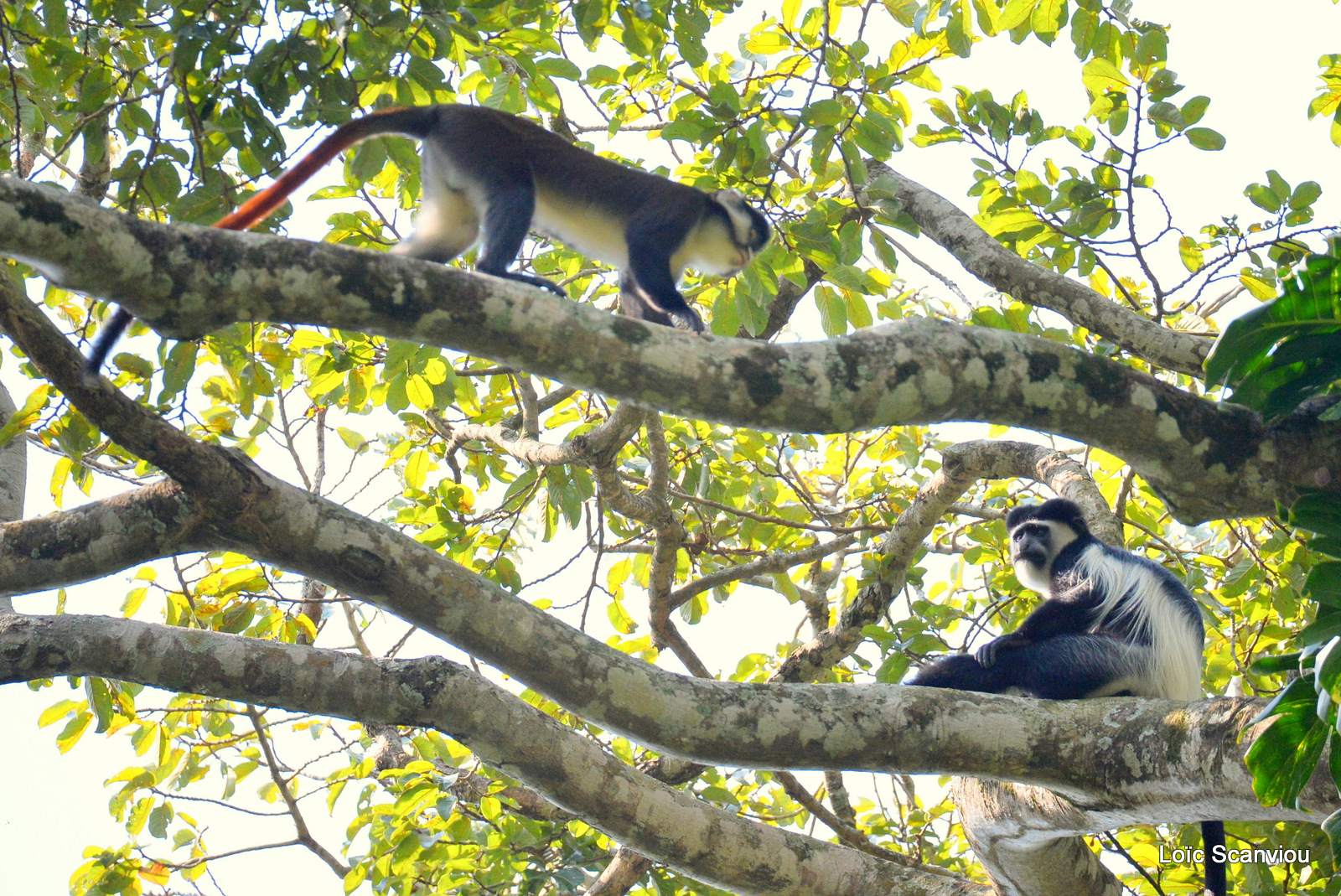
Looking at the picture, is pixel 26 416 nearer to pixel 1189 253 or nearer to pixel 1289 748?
pixel 1289 748

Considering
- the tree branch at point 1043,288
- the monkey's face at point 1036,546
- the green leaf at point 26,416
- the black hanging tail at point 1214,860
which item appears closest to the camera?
the green leaf at point 26,416

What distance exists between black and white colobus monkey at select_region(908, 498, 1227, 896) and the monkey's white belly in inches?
82.4

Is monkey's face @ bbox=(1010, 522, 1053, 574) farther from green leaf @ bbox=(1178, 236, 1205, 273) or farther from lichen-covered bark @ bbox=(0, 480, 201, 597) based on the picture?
lichen-covered bark @ bbox=(0, 480, 201, 597)

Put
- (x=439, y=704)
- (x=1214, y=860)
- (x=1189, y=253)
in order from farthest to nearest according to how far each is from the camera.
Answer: (x=1189, y=253) → (x=1214, y=860) → (x=439, y=704)

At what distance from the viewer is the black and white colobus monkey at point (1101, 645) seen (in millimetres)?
3326

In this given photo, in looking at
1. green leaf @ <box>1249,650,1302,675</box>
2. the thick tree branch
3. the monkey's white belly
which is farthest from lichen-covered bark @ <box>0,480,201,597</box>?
the monkey's white belly

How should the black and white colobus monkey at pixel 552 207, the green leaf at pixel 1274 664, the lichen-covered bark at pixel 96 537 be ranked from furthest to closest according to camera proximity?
the black and white colobus monkey at pixel 552 207 < the lichen-covered bark at pixel 96 537 < the green leaf at pixel 1274 664

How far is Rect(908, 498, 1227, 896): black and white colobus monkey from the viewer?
3326mm

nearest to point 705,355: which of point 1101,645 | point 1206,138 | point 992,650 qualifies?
point 992,650

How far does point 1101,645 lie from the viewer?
341cm

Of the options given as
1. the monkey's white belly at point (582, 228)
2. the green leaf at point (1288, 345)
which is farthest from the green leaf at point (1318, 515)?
the monkey's white belly at point (582, 228)

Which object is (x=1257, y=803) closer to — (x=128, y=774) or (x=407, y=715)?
(x=407, y=715)

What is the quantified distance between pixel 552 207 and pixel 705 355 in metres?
2.20

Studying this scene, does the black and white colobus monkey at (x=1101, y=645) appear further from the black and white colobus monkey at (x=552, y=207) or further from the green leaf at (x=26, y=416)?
the green leaf at (x=26, y=416)
